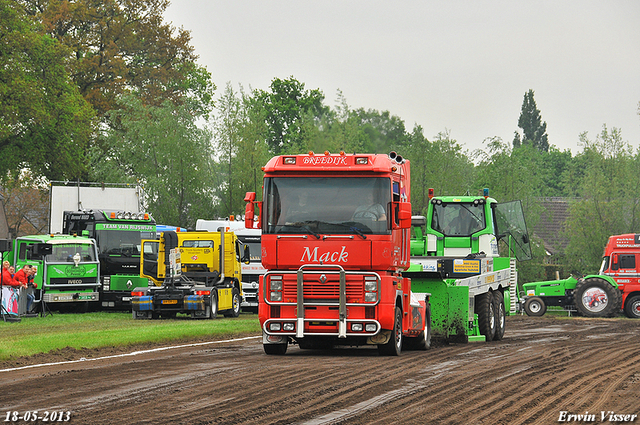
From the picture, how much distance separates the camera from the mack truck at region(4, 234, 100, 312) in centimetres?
2975

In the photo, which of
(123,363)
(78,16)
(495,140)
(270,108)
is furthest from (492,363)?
(270,108)

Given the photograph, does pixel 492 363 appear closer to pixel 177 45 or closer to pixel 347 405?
pixel 347 405

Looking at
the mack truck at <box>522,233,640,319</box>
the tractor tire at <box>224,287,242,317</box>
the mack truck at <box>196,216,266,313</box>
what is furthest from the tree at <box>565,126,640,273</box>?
the tractor tire at <box>224,287,242,317</box>

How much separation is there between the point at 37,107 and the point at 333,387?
36.9 meters

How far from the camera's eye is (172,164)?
39.1m

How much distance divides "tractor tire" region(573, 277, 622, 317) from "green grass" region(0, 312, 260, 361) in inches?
631

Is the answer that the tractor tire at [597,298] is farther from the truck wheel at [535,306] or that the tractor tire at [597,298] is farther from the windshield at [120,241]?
the windshield at [120,241]

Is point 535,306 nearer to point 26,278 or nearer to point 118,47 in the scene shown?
point 26,278

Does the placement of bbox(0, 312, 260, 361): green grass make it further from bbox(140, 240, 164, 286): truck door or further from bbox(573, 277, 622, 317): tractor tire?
bbox(573, 277, 622, 317): tractor tire

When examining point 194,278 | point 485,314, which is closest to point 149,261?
point 194,278

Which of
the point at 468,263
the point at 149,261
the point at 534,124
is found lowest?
the point at 468,263

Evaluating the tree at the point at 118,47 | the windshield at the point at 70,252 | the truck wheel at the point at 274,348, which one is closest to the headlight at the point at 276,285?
the truck wheel at the point at 274,348

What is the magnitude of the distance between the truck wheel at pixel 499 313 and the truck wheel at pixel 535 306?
55.7ft

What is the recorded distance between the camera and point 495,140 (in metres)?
45.5
